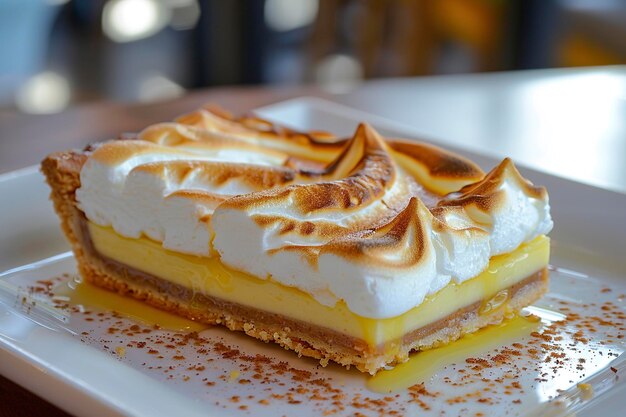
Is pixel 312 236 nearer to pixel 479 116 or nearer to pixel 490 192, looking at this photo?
pixel 490 192

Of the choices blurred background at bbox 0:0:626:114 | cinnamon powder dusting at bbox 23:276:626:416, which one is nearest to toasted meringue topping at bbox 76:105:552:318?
cinnamon powder dusting at bbox 23:276:626:416

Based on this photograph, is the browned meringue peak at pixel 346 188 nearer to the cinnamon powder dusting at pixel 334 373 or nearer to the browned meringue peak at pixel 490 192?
the browned meringue peak at pixel 490 192

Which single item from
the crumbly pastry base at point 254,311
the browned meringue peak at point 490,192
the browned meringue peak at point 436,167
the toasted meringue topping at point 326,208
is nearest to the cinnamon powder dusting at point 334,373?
the crumbly pastry base at point 254,311

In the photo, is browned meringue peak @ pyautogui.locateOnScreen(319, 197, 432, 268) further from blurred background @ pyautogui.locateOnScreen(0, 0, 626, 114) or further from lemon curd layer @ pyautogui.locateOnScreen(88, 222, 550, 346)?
blurred background @ pyautogui.locateOnScreen(0, 0, 626, 114)

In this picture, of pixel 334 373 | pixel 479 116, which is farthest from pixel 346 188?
pixel 479 116

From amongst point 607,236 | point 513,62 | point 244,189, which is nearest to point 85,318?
point 244,189

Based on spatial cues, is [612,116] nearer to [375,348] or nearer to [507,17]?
[507,17]
